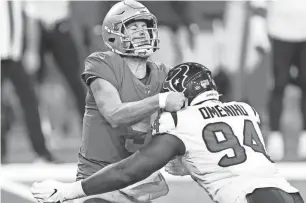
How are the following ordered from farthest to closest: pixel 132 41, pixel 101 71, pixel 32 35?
pixel 32 35
pixel 132 41
pixel 101 71

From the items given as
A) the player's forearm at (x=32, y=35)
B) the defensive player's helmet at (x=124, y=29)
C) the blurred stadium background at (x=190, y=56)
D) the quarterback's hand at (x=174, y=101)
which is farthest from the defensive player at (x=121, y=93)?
the player's forearm at (x=32, y=35)

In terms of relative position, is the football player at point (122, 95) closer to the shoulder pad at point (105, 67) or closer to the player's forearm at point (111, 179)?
the shoulder pad at point (105, 67)

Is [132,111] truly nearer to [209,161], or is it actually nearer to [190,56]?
[209,161]

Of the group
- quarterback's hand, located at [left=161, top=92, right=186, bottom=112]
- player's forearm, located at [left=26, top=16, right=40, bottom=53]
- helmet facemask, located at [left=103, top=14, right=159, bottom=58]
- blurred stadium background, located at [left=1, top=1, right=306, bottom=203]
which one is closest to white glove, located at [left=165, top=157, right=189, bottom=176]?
Result: quarterback's hand, located at [left=161, top=92, right=186, bottom=112]

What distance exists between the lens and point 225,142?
2.87 meters

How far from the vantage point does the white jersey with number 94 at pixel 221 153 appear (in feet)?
9.27

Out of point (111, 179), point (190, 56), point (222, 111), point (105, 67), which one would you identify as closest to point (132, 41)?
point (105, 67)

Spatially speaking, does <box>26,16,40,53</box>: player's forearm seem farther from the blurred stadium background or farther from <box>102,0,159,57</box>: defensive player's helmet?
<box>102,0,159,57</box>: defensive player's helmet

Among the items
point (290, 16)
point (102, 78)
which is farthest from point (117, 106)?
point (290, 16)

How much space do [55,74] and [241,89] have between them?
1869mm

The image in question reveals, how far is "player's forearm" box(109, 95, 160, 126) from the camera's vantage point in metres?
3.08

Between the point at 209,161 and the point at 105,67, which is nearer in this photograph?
the point at 209,161

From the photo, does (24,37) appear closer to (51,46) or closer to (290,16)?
(51,46)

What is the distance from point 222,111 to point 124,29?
0.68 meters
